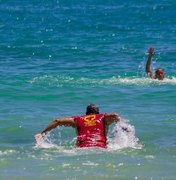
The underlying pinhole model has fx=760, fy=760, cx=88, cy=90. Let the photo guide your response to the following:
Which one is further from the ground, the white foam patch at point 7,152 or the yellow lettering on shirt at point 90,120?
the yellow lettering on shirt at point 90,120

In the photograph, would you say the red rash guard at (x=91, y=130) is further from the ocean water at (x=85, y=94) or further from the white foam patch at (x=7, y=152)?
the white foam patch at (x=7, y=152)

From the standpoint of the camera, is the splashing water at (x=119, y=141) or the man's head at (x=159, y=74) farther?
the man's head at (x=159, y=74)

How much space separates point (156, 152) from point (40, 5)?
52990 mm

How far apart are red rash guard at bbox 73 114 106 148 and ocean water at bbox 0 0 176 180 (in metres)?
0.21

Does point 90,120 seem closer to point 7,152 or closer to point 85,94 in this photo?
point 7,152

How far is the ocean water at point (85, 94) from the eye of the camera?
12.2 meters

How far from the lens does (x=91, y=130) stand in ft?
43.4

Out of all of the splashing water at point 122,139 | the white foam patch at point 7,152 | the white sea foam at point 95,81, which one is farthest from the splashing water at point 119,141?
the white sea foam at point 95,81

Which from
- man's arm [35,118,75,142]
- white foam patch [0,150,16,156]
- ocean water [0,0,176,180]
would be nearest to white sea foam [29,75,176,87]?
ocean water [0,0,176,180]

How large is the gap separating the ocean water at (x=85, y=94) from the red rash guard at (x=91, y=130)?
0.69 ft

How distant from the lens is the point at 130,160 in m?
12.5

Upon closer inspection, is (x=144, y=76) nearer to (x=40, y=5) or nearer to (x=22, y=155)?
(x=22, y=155)

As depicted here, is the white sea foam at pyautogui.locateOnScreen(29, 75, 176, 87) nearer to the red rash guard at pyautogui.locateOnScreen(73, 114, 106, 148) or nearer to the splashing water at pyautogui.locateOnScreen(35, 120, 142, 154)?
the splashing water at pyautogui.locateOnScreen(35, 120, 142, 154)

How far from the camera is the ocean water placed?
12219 millimetres
